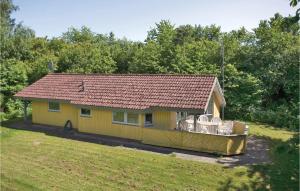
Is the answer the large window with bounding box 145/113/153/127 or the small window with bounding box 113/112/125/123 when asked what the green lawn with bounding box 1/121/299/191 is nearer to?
the large window with bounding box 145/113/153/127

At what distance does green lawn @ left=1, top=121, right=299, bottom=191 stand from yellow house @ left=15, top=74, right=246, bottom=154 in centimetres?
195

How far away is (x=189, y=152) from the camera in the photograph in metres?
17.5

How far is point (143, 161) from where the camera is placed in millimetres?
15898

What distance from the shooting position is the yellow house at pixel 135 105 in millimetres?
18016

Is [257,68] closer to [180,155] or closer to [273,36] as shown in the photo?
[273,36]

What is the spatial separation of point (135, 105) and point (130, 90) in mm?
2074

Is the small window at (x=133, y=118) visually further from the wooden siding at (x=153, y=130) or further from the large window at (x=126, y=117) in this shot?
the wooden siding at (x=153, y=130)

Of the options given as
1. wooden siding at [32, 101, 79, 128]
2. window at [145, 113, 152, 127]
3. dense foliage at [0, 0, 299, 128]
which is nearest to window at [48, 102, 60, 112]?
wooden siding at [32, 101, 79, 128]

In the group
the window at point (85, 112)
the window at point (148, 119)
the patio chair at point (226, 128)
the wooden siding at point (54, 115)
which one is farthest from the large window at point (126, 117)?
the patio chair at point (226, 128)

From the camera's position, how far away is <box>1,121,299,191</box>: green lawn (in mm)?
13383

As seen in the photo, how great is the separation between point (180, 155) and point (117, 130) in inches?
206

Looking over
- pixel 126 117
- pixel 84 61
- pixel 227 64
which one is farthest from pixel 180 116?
pixel 84 61

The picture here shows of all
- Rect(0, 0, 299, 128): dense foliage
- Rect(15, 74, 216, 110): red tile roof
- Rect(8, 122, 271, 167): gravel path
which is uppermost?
Rect(0, 0, 299, 128): dense foliage

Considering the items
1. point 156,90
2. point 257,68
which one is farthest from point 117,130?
point 257,68
